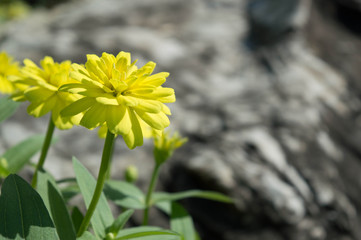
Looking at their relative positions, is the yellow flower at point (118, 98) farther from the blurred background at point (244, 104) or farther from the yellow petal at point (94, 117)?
the blurred background at point (244, 104)

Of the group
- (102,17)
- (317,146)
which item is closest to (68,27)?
(102,17)

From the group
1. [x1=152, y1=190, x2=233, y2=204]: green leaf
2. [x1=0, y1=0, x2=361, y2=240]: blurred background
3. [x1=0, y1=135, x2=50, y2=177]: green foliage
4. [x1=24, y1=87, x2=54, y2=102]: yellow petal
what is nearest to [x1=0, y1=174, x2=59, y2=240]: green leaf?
[x1=24, y1=87, x2=54, y2=102]: yellow petal

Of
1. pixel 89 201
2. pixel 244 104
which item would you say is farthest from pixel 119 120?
pixel 244 104

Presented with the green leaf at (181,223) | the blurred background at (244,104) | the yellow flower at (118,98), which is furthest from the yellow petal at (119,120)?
the blurred background at (244,104)

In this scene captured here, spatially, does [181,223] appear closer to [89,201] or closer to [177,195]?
[177,195]

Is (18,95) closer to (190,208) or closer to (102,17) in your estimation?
(190,208)

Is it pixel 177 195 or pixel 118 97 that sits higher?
pixel 118 97

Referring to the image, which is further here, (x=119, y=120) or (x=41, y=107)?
(x=41, y=107)
